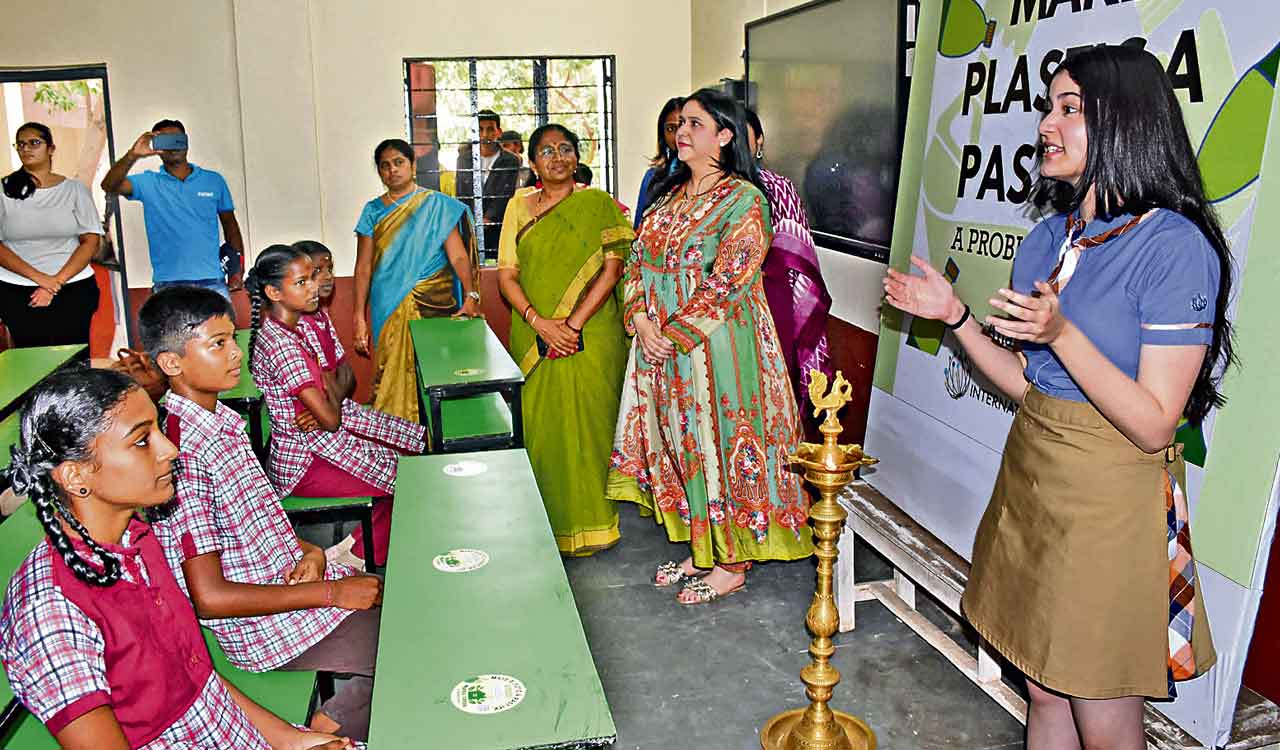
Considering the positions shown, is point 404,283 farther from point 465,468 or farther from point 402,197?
point 465,468

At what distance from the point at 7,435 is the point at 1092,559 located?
2892 mm

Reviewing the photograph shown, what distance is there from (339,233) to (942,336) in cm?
414

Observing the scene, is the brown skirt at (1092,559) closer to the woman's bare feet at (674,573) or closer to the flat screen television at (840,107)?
the woman's bare feet at (674,573)

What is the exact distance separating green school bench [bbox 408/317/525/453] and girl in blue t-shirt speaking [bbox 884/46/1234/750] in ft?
5.07

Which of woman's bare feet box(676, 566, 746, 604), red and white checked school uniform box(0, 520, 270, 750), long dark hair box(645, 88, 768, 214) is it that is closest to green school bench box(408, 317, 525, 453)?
woman's bare feet box(676, 566, 746, 604)

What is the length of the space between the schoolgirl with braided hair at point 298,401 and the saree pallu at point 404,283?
1.49m

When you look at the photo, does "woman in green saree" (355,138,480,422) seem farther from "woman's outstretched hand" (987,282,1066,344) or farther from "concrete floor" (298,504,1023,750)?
"woman's outstretched hand" (987,282,1066,344)

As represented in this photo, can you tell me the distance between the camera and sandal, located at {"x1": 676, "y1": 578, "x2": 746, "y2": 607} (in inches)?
134

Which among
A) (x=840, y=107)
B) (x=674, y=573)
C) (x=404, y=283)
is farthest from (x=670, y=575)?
(x=404, y=283)

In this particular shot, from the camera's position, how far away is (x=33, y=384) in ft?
10.1

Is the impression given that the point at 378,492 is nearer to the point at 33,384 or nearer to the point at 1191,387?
the point at 33,384

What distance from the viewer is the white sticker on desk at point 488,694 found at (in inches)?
56.0

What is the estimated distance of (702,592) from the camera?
3416 millimetres

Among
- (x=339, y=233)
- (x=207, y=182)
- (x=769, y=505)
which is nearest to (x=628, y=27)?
(x=339, y=233)
